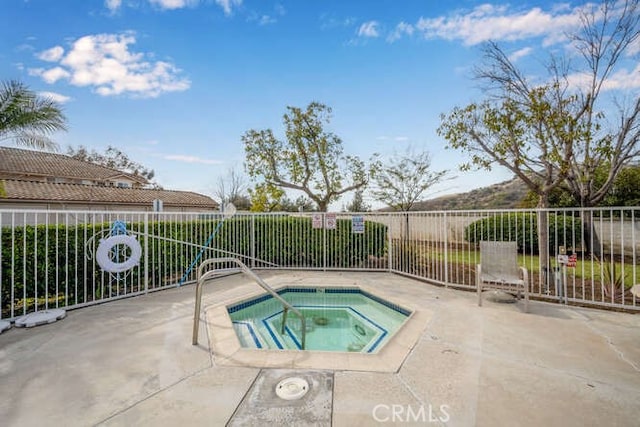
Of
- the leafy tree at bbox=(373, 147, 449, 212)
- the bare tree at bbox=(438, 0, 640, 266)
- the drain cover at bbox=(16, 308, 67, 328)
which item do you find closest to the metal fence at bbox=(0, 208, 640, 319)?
the drain cover at bbox=(16, 308, 67, 328)

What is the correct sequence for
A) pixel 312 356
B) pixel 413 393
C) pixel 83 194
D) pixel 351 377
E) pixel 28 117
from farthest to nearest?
pixel 83 194 → pixel 28 117 → pixel 312 356 → pixel 351 377 → pixel 413 393

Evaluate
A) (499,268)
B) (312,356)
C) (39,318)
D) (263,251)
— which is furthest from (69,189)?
(499,268)

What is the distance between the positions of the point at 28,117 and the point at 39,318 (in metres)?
7.07

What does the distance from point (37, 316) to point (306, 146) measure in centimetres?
1025

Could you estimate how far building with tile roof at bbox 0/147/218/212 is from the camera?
14875 millimetres

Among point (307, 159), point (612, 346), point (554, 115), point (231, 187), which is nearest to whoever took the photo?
point (612, 346)

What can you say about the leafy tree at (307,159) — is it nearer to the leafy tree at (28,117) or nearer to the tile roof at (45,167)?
the leafy tree at (28,117)

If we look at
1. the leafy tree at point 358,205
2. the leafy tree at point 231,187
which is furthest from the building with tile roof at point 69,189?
the leafy tree at point 358,205

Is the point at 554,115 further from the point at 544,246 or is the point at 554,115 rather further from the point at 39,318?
the point at 39,318

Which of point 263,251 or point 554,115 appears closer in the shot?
point 554,115

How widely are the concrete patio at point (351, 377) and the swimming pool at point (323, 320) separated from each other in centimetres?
72

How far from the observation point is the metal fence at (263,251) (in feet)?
15.5

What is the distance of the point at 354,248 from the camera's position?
9031 millimetres

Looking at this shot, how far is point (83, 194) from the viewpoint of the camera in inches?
675
